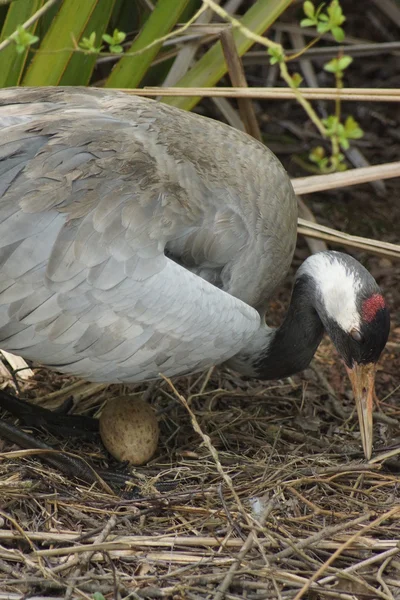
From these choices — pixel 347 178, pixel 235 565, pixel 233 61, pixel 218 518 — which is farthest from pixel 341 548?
pixel 233 61

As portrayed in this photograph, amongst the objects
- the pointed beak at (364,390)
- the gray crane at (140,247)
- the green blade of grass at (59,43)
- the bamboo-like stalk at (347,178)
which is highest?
the green blade of grass at (59,43)

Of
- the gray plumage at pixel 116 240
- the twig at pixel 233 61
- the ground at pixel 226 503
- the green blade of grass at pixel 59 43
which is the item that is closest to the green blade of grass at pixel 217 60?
the twig at pixel 233 61

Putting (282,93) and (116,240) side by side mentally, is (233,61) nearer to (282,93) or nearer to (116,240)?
(282,93)

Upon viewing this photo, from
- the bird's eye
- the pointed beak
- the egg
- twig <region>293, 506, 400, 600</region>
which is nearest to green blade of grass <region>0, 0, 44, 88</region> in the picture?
the egg

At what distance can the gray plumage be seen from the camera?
3.69 meters

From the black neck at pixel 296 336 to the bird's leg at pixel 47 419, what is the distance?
0.86 metres

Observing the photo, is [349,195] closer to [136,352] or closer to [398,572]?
[136,352]

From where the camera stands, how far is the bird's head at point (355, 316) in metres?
4.06

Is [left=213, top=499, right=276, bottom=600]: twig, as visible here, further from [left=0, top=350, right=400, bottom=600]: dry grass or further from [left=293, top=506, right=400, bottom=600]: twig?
[left=293, top=506, right=400, bottom=600]: twig

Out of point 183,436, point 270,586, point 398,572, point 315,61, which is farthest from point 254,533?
point 315,61

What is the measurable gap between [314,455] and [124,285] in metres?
1.18

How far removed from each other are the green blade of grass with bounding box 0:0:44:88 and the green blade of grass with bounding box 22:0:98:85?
0.06 meters

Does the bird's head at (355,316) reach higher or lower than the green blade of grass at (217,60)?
lower

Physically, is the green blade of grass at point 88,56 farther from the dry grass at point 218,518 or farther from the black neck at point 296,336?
the dry grass at point 218,518
